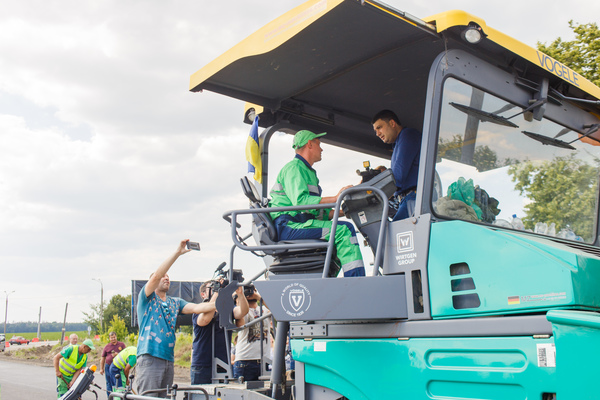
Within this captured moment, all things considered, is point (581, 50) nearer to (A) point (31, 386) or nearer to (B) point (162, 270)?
(B) point (162, 270)

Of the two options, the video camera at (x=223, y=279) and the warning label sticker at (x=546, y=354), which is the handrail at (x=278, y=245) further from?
the warning label sticker at (x=546, y=354)

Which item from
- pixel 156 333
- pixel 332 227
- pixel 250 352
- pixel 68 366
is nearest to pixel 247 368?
pixel 250 352

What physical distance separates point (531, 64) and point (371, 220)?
143 cm

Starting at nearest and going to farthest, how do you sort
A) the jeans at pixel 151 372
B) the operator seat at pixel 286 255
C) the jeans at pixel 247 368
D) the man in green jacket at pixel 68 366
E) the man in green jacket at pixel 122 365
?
the operator seat at pixel 286 255 → the jeans at pixel 151 372 → the jeans at pixel 247 368 → the man in green jacket at pixel 122 365 → the man in green jacket at pixel 68 366

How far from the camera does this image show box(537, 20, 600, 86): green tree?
499 inches

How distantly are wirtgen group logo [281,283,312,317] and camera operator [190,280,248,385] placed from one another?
1.74 meters

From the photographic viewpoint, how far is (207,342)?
5.70m

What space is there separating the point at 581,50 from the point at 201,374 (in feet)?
39.8

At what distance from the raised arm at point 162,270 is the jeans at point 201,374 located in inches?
39.8

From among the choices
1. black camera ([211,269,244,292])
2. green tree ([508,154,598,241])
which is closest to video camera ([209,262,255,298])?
black camera ([211,269,244,292])

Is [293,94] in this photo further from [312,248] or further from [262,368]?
[262,368]

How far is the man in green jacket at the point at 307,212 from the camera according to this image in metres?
3.92

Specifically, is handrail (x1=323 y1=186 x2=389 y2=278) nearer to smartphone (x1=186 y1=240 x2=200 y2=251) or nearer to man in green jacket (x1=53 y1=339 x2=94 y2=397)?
smartphone (x1=186 y1=240 x2=200 y2=251)

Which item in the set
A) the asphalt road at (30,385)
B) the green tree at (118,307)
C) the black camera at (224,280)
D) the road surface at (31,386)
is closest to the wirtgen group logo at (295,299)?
the black camera at (224,280)
